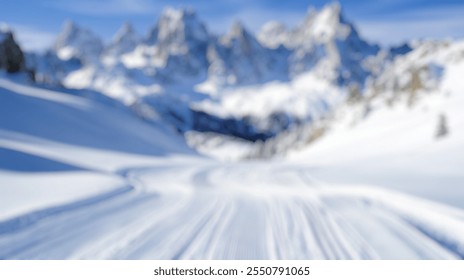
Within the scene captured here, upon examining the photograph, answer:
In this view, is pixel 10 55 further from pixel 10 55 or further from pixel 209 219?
pixel 209 219

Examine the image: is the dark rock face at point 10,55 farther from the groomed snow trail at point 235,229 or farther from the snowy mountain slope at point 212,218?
the groomed snow trail at point 235,229

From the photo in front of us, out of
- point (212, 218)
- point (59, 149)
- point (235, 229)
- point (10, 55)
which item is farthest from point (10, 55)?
point (235, 229)

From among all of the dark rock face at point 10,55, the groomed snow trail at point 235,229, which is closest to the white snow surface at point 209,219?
the groomed snow trail at point 235,229

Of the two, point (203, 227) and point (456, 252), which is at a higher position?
point (203, 227)

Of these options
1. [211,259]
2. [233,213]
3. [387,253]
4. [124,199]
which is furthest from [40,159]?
[387,253]

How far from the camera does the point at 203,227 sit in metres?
8.30

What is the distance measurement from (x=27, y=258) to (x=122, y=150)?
85.8 ft

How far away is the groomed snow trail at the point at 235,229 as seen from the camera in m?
6.80

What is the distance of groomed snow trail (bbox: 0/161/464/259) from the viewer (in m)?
6.80

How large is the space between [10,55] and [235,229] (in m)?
48.8

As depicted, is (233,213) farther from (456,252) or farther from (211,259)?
(456,252)

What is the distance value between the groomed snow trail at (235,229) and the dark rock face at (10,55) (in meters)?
43.1

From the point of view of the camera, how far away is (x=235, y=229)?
8289 mm
